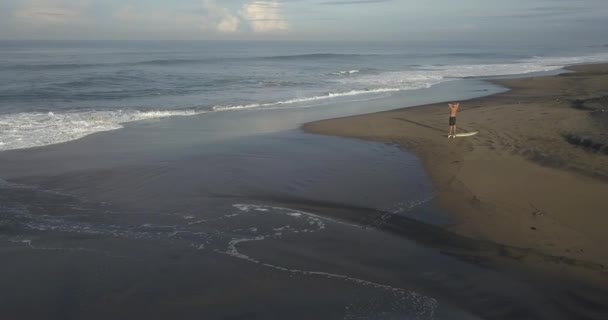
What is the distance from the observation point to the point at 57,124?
14.9m

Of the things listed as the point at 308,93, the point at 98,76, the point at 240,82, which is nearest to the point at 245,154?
the point at 308,93

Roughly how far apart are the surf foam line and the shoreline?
1.99m

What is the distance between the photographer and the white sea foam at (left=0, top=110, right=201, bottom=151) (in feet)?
41.2

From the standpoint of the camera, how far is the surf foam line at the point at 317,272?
495 cm

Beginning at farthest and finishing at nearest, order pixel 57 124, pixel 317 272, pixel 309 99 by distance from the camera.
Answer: pixel 309 99 < pixel 57 124 < pixel 317 272

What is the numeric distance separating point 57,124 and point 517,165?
13.6 metres

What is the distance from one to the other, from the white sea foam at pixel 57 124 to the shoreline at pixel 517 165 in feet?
21.0

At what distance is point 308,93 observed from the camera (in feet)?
81.3

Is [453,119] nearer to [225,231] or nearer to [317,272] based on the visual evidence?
[225,231]

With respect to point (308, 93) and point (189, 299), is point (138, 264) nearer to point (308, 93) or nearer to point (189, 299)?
point (189, 299)

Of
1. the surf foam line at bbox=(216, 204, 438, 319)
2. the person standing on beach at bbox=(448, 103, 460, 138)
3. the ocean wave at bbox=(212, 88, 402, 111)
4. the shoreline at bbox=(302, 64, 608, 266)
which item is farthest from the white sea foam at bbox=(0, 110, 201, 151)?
the person standing on beach at bbox=(448, 103, 460, 138)

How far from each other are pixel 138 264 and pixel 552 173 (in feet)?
26.6

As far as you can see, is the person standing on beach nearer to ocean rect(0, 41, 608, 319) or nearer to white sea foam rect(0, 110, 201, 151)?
ocean rect(0, 41, 608, 319)

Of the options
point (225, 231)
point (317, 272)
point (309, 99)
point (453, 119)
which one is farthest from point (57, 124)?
point (317, 272)
